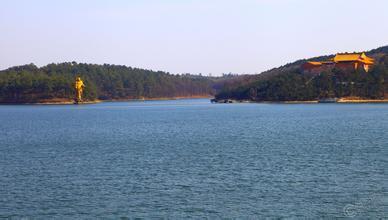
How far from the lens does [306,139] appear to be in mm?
51719

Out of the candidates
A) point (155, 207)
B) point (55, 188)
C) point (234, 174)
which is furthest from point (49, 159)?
point (155, 207)

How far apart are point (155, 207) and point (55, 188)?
6.69 metres

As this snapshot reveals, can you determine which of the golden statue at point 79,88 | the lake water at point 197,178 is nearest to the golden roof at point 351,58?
the golden statue at point 79,88

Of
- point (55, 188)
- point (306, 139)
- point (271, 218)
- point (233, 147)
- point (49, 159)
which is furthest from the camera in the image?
point (306, 139)

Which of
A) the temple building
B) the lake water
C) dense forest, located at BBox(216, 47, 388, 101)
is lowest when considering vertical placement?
the lake water

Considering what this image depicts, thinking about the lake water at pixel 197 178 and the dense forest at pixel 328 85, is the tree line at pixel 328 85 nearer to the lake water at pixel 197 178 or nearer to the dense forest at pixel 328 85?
the dense forest at pixel 328 85

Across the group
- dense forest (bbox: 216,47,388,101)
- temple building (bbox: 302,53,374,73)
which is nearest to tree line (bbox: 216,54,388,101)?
dense forest (bbox: 216,47,388,101)

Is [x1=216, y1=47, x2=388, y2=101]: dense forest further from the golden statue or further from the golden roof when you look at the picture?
the golden statue

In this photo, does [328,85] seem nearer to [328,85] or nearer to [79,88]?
[328,85]

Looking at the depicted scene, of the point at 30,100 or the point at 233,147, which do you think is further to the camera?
the point at 30,100

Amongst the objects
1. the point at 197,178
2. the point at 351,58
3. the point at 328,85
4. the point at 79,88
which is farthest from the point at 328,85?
the point at 197,178

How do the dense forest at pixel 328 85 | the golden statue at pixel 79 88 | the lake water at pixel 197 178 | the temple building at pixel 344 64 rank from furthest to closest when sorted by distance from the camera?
the golden statue at pixel 79 88, the temple building at pixel 344 64, the dense forest at pixel 328 85, the lake water at pixel 197 178

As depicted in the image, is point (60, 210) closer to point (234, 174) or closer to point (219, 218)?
point (219, 218)

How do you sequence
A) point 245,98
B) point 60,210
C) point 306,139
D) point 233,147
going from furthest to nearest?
point 245,98, point 306,139, point 233,147, point 60,210
